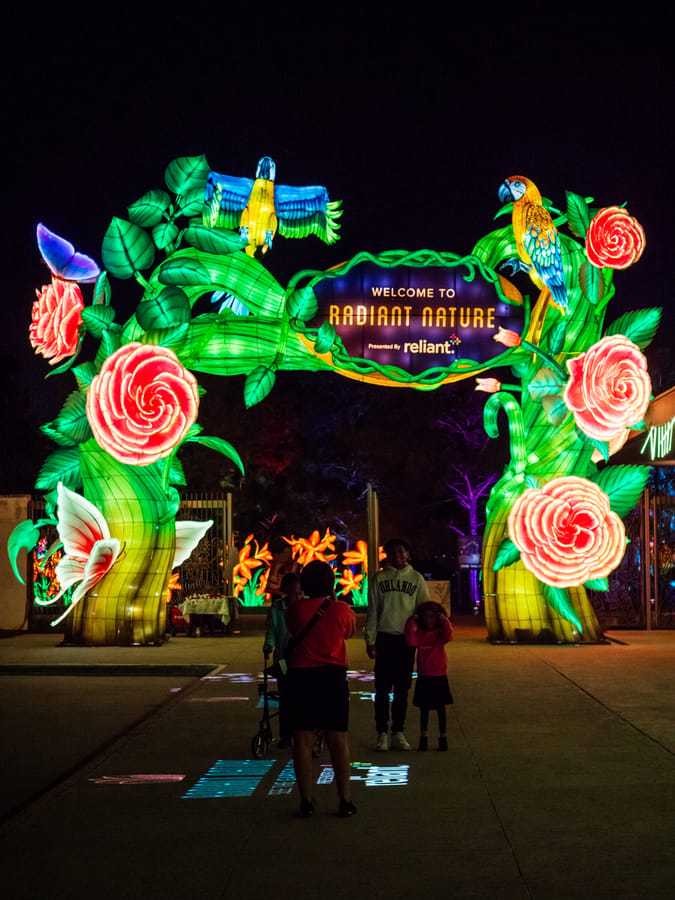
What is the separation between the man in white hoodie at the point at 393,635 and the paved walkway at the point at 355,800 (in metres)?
0.28

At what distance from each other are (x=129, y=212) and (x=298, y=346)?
3.40 metres

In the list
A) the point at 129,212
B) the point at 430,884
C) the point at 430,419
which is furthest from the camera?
the point at 430,419

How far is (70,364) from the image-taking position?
22.0 m

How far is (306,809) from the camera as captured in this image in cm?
803

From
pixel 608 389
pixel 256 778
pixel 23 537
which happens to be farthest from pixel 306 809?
pixel 23 537

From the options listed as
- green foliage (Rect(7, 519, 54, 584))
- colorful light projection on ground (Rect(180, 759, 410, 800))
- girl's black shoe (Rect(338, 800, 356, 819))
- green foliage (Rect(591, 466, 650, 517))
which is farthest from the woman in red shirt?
green foliage (Rect(7, 519, 54, 584))

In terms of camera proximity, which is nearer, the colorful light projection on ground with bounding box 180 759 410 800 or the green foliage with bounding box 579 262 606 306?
the colorful light projection on ground with bounding box 180 759 410 800

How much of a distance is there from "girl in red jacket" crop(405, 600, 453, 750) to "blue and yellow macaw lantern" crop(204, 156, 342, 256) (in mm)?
11634

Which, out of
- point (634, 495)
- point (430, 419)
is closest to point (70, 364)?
point (634, 495)

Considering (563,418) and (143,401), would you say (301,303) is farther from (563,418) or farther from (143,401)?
(563,418)

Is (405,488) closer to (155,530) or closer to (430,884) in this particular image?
(155,530)

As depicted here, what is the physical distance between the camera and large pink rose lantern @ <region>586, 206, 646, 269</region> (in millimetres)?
21484

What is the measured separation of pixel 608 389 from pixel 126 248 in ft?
25.6

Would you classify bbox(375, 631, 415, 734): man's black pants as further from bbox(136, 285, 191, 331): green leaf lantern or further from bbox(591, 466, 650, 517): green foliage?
bbox(591, 466, 650, 517): green foliage
